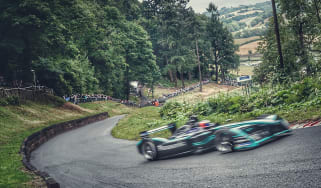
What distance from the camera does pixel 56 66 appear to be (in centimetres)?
3356

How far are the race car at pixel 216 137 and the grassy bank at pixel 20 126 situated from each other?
3.49 meters

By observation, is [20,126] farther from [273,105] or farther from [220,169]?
[220,169]

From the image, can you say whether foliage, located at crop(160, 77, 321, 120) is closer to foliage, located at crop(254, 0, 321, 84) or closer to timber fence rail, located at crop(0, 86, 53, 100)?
timber fence rail, located at crop(0, 86, 53, 100)

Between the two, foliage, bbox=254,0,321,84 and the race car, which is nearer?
the race car

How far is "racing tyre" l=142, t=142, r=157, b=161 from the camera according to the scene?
359 inches

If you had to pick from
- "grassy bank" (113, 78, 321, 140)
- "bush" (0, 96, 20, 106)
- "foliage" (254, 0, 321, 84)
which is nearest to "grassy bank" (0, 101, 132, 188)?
"bush" (0, 96, 20, 106)

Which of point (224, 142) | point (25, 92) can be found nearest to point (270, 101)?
point (224, 142)

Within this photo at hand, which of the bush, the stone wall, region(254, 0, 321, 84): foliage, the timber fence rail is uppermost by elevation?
region(254, 0, 321, 84): foliage

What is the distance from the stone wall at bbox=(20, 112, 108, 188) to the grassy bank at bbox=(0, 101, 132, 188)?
0.82 ft

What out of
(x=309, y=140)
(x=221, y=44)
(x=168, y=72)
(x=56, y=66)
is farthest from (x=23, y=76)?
(x=221, y=44)

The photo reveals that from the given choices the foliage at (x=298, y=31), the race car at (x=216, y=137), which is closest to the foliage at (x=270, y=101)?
the race car at (x=216, y=137)

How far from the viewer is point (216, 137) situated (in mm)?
8102

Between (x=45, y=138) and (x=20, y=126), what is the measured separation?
2261mm

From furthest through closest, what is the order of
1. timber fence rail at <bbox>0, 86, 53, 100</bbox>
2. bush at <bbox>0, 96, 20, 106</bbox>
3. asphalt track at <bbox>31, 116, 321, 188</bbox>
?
1. timber fence rail at <bbox>0, 86, 53, 100</bbox>
2. bush at <bbox>0, 96, 20, 106</bbox>
3. asphalt track at <bbox>31, 116, 321, 188</bbox>
